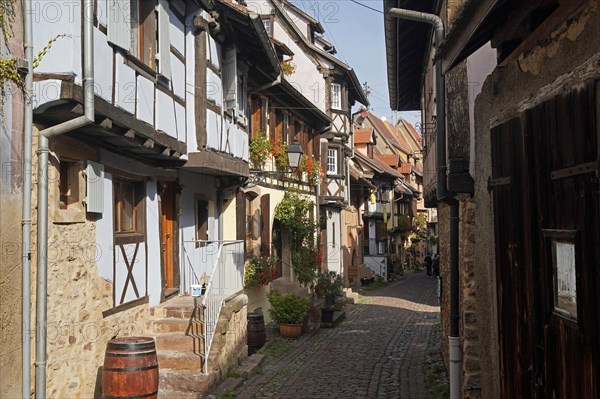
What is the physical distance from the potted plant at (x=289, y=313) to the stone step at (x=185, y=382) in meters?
6.25

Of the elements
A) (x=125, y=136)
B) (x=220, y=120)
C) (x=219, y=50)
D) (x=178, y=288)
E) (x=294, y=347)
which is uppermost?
(x=219, y=50)

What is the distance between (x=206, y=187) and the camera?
13.4 metres

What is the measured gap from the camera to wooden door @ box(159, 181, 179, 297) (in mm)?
11359

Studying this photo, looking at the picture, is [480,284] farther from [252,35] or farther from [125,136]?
[252,35]

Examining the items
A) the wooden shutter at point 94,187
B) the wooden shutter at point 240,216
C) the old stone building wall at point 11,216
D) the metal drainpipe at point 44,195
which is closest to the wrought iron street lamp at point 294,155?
the wooden shutter at point 240,216

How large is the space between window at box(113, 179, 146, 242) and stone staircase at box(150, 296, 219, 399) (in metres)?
1.39

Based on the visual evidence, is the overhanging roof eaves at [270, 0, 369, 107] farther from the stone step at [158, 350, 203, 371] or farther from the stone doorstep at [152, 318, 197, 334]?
the stone step at [158, 350, 203, 371]

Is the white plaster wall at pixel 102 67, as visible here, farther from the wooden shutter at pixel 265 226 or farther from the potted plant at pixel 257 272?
the wooden shutter at pixel 265 226

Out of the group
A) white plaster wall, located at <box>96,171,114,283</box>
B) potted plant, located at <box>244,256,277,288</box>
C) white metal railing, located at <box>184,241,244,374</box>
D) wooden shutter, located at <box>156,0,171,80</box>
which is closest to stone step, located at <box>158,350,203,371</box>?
white metal railing, located at <box>184,241,244,374</box>

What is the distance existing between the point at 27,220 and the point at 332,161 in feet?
64.8

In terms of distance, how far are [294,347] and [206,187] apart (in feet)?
13.6

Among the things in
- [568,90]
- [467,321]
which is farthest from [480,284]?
[568,90]

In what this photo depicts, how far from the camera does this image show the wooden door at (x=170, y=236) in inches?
447

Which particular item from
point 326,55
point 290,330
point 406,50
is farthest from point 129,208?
point 326,55
